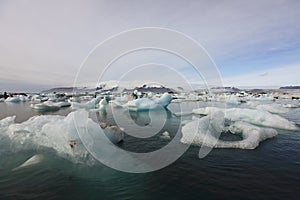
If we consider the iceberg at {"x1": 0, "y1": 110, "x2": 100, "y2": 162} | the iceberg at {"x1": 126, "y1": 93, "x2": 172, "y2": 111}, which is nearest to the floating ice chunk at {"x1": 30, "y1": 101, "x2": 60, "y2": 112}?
the iceberg at {"x1": 126, "y1": 93, "x2": 172, "y2": 111}

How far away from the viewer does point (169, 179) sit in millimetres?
6379

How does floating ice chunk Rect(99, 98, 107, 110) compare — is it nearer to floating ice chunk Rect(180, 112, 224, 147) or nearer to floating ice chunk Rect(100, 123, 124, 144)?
floating ice chunk Rect(100, 123, 124, 144)

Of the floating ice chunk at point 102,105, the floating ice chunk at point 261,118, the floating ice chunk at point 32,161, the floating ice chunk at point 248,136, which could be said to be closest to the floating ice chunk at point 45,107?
the floating ice chunk at point 102,105

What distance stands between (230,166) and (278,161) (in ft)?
7.82

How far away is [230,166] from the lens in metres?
7.26

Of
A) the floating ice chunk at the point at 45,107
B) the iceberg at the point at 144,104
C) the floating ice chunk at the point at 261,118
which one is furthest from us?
the floating ice chunk at the point at 45,107

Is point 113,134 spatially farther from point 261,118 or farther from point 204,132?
point 261,118

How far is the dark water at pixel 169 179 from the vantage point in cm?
538

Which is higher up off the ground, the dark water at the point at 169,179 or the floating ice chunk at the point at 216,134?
the floating ice chunk at the point at 216,134

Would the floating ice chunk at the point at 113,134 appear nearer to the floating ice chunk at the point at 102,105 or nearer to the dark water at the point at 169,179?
the dark water at the point at 169,179

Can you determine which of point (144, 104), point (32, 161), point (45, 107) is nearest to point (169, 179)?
point (32, 161)

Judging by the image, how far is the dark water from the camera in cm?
538

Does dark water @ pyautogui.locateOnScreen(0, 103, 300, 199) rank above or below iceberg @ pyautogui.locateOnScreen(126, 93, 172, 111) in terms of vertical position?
below

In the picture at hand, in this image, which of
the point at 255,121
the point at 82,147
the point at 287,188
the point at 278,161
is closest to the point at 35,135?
the point at 82,147
